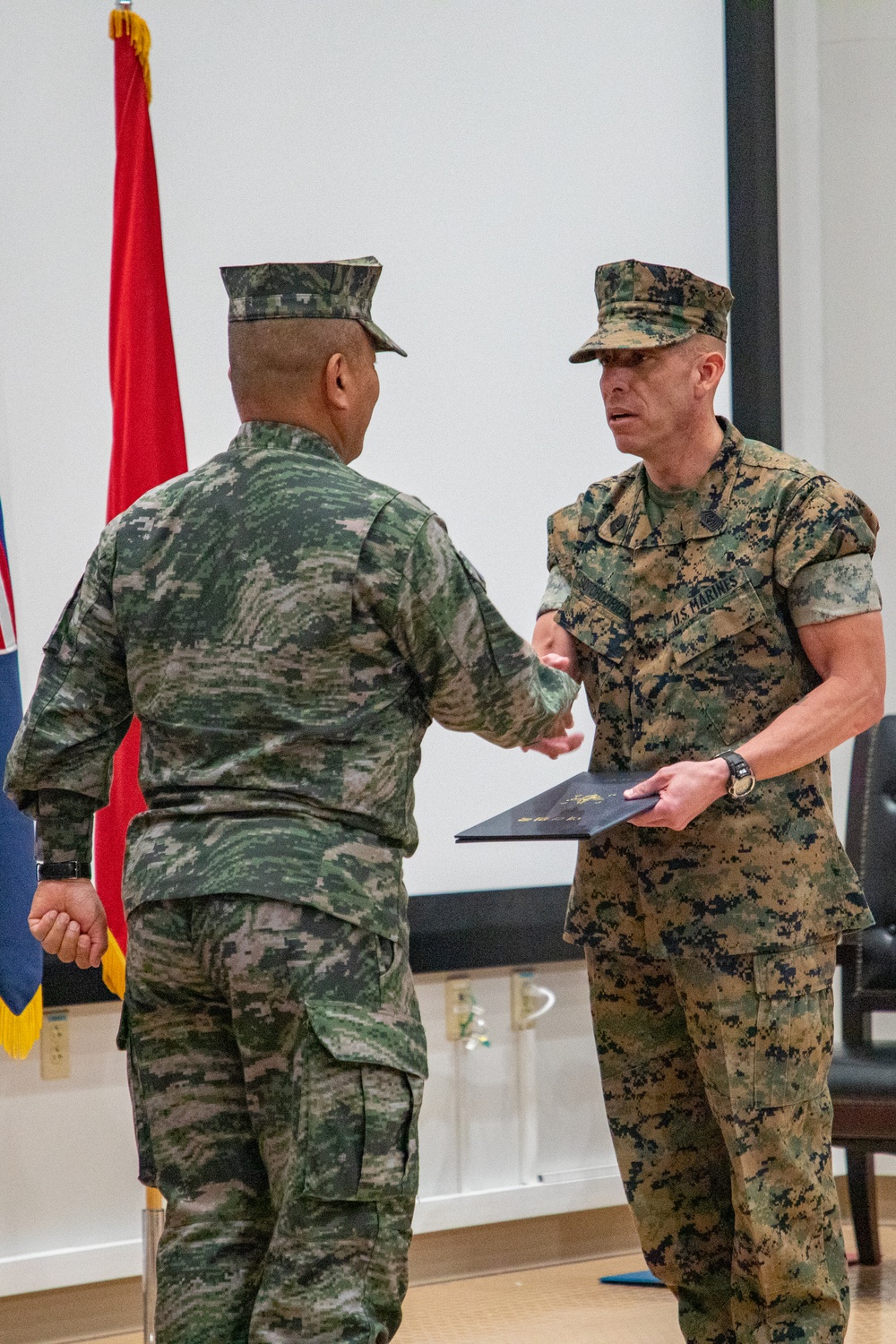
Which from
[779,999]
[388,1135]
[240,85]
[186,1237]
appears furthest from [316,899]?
[240,85]

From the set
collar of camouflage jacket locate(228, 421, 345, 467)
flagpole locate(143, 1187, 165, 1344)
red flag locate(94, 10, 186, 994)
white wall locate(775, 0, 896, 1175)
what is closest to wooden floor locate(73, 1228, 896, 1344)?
flagpole locate(143, 1187, 165, 1344)

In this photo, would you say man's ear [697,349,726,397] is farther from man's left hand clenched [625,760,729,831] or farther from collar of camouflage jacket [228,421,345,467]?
collar of camouflage jacket [228,421,345,467]

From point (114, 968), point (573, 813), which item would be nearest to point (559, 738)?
point (573, 813)

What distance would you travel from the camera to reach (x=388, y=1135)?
1.61 m


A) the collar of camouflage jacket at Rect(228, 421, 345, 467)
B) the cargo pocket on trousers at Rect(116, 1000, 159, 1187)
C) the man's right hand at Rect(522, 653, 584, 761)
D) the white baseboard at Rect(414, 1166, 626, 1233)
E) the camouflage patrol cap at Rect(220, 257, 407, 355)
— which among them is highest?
the camouflage patrol cap at Rect(220, 257, 407, 355)

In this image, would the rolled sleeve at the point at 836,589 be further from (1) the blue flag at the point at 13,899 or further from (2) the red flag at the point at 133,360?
(1) the blue flag at the point at 13,899

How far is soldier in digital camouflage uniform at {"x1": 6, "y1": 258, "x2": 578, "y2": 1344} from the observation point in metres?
1.60

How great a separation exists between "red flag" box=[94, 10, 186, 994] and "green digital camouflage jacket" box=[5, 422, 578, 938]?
99 cm

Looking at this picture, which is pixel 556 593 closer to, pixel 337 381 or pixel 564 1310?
pixel 337 381

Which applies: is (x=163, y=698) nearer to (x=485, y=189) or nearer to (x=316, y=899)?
(x=316, y=899)

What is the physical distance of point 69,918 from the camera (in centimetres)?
181

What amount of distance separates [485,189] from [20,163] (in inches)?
38.1

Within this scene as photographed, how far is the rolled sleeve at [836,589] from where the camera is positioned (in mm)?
2105

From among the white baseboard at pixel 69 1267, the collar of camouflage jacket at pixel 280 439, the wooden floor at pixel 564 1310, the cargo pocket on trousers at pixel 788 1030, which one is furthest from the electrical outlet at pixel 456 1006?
the collar of camouflage jacket at pixel 280 439
